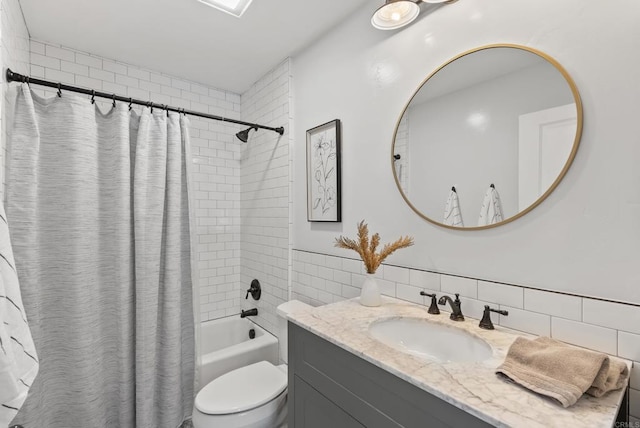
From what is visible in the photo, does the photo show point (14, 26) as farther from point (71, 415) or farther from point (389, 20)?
point (71, 415)

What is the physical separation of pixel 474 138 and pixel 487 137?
52 millimetres

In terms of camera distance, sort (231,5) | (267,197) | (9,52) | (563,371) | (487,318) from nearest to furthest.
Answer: (563,371) → (487,318) → (9,52) → (231,5) → (267,197)

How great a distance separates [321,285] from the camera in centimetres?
191

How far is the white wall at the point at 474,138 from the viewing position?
1050 mm

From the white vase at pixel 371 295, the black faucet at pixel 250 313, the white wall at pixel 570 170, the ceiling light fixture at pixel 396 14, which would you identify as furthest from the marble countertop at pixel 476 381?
the black faucet at pixel 250 313

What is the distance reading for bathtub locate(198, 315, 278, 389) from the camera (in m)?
1.99

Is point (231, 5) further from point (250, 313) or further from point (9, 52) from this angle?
point (250, 313)

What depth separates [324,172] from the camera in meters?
1.90

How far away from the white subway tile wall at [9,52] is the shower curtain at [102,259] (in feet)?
0.16

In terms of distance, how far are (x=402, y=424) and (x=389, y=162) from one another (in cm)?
112

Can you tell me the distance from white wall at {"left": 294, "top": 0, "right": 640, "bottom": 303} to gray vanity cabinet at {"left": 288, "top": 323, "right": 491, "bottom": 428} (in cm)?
59

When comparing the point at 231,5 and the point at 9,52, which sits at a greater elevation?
the point at 231,5

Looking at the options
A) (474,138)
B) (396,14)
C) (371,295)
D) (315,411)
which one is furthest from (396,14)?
(315,411)

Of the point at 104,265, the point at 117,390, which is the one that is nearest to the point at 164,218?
the point at 104,265
